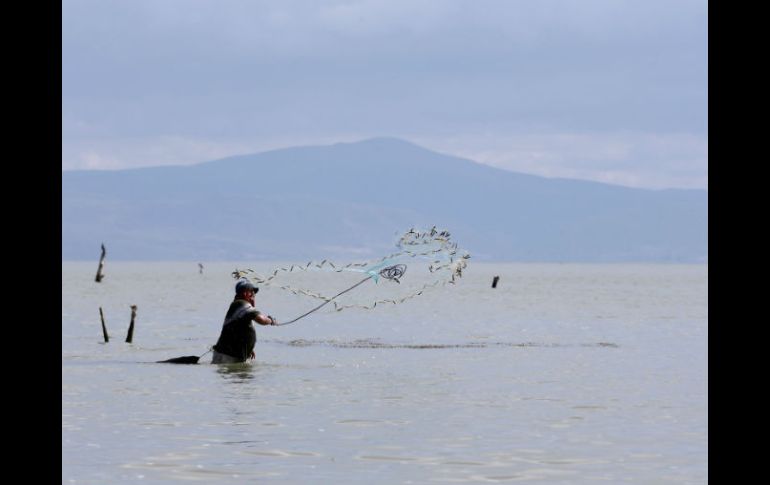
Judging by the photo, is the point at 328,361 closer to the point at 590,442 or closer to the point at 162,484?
the point at 590,442

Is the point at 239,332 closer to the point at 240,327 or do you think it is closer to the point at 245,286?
the point at 240,327

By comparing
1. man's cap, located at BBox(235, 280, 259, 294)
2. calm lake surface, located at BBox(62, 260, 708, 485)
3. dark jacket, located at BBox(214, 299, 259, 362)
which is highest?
man's cap, located at BBox(235, 280, 259, 294)

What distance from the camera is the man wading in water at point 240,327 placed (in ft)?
110

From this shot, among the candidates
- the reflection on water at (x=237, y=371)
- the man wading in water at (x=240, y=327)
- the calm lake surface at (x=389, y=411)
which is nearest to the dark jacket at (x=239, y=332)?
the man wading in water at (x=240, y=327)

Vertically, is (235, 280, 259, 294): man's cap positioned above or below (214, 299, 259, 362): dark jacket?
above

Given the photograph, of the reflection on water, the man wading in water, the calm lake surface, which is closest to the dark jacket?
the man wading in water

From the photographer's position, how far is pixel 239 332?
34.7m

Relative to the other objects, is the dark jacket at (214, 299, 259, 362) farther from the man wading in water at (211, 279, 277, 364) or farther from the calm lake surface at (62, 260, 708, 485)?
the calm lake surface at (62, 260, 708, 485)

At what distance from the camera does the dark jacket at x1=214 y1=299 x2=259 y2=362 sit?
111 feet

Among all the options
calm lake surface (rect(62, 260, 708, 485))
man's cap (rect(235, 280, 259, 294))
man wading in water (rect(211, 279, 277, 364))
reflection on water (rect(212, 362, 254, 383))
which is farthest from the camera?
man's cap (rect(235, 280, 259, 294))

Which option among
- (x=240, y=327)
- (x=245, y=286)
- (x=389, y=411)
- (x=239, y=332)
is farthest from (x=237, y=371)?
(x=389, y=411)
